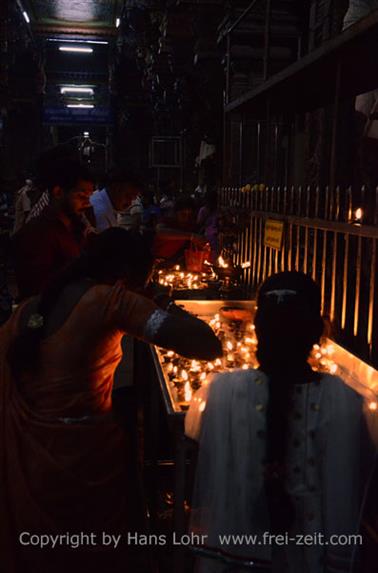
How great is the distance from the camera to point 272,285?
2215 millimetres

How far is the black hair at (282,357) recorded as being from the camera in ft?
6.95

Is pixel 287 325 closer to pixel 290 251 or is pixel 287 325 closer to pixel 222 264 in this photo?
pixel 290 251

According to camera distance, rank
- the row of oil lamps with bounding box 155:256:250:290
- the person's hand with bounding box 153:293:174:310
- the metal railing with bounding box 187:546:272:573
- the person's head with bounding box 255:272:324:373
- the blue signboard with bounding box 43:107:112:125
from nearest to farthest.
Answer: the person's head with bounding box 255:272:324:373
the metal railing with bounding box 187:546:272:573
the person's hand with bounding box 153:293:174:310
the row of oil lamps with bounding box 155:256:250:290
the blue signboard with bounding box 43:107:112:125

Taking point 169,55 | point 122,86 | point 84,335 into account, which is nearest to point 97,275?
point 84,335

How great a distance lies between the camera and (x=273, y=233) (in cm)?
545

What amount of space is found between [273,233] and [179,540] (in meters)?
3.20

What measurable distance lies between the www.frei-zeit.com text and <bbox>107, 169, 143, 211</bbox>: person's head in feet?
13.2

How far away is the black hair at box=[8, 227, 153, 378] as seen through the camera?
2764 mm

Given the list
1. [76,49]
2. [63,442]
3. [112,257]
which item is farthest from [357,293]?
[76,49]

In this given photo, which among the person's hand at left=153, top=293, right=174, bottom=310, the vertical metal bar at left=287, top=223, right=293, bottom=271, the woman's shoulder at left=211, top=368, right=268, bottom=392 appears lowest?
the person's hand at left=153, top=293, right=174, bottom=310

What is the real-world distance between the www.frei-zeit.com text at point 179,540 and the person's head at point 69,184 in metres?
2.73

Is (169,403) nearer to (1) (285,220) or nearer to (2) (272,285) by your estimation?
(2) (272,285)

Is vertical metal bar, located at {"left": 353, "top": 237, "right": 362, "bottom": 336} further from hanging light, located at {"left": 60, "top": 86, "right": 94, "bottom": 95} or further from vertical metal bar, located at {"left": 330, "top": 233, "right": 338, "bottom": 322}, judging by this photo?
hanging light, located at {"left": 60, "top": 86, "right": 94, "bottom": 95}

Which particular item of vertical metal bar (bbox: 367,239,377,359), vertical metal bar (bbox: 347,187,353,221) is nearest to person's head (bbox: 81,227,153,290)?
vertical metal bar (bbox: 367,239,377,359)
